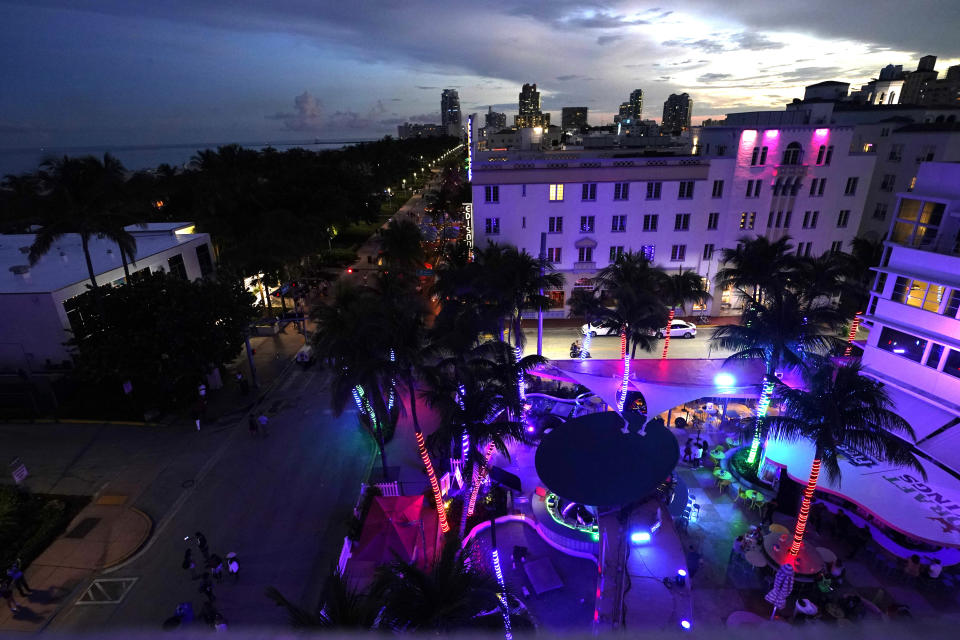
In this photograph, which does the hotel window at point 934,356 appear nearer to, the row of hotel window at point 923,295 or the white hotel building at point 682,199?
the row of hotel window at point 923,295

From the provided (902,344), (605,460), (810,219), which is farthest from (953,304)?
(810,219)

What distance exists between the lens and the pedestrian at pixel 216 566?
15974mm

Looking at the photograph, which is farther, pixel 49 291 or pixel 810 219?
pixel 810 219

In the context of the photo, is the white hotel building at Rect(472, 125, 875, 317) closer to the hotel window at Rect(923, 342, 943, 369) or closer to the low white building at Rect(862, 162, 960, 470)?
the low white building at Rect(862, 162, 960, 470)

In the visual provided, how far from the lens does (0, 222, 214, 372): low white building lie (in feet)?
82.1

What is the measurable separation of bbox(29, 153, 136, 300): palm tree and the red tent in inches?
733

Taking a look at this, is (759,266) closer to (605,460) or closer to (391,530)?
(605,460)

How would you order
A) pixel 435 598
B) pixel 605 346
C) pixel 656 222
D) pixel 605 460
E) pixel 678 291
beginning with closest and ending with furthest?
1. pixel 435 598
2. pixel 605 460
3. pixel 678 291
4. pixel 605 346
5. pixel 656 222

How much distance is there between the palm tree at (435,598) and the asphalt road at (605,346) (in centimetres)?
2187

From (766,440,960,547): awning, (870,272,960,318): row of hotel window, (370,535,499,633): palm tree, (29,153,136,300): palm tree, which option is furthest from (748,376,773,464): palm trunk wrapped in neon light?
(29,153,136,300): palm tree

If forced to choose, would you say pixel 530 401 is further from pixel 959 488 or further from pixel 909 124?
pixel 909 124

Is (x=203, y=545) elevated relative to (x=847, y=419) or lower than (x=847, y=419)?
lower

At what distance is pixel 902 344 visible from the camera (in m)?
20.8

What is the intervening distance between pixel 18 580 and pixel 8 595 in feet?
1.54
